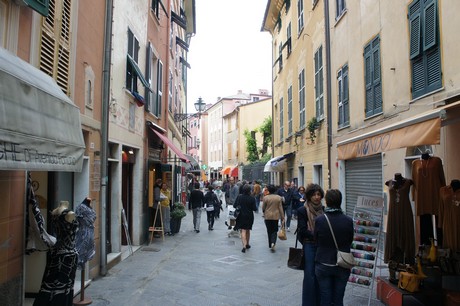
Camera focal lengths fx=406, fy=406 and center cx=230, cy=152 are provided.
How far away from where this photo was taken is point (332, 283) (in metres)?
4.65

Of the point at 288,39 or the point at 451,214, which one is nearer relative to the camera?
the point at 451,214

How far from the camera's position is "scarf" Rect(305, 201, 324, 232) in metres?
5.24

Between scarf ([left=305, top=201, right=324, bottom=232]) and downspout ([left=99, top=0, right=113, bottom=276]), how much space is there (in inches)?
163

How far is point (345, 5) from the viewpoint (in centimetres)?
1172

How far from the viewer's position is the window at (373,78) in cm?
949

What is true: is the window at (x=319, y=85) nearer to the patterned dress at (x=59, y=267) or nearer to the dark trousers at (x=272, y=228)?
the dark trousers at (x=272, y=228)

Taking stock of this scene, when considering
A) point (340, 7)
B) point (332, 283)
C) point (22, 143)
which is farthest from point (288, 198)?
point (22, 143)

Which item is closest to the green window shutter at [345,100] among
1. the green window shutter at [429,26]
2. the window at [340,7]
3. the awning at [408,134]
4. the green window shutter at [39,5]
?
the window at [340,7]

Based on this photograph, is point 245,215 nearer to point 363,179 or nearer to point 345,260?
point 363,179

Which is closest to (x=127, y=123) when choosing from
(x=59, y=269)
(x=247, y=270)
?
(x=247, y=270)

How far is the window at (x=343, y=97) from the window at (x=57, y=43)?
8.00m

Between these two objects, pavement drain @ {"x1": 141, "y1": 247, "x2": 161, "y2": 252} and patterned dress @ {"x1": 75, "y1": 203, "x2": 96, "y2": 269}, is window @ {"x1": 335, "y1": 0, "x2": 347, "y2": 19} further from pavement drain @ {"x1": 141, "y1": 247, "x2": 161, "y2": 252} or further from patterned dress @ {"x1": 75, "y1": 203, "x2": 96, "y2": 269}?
patterned dress @ {"x1": 75, "y1": 203, "x2": 96, "y2": 269}

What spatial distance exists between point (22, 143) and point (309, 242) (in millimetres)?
3500

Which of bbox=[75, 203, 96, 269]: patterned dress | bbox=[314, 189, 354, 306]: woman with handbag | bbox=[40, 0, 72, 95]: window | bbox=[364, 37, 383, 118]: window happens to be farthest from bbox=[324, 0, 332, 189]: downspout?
bbox=[75, 203, 96, 269]: patterned dress
